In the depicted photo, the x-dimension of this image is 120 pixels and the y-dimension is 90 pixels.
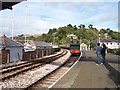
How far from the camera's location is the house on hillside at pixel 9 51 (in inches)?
1111

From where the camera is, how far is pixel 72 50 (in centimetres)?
4722

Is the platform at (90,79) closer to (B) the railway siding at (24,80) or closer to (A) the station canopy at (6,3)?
(B) the railway siding at (24,80)

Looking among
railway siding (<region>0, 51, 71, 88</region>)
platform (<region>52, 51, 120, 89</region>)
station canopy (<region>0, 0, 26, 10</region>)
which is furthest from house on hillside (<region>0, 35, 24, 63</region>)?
station canopy (<region>0, 0, 26, 10</region>)

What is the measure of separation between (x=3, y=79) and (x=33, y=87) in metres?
3.04

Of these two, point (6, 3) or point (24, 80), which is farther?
point (24, 80)

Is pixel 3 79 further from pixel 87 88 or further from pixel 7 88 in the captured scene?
pixel 87 88

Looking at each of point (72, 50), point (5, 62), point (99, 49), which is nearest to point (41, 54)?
point (72, 50)

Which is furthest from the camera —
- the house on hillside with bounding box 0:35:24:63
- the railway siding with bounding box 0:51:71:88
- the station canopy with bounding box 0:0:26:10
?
the house on hillside with bounding box 0:35:24:63

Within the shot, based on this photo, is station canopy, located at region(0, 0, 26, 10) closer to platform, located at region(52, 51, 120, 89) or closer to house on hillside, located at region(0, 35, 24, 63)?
platform, located at region(52, 51, 120, 89)

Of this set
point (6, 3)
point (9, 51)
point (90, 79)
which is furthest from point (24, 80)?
point (9, 51)

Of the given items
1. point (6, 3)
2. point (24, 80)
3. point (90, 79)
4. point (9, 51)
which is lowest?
point (24, 80)

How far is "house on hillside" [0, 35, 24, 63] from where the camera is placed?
28216 millimetres

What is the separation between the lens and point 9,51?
98.2ft

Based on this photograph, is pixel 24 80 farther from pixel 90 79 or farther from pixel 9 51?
pixel 9 51
